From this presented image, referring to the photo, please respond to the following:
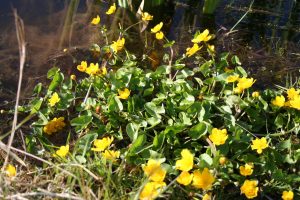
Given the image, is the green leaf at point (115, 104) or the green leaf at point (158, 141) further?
the green leaf at point (115, 104)

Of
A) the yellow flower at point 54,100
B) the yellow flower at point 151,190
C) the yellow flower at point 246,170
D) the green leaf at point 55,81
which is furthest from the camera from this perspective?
the green leaf at point 55,81

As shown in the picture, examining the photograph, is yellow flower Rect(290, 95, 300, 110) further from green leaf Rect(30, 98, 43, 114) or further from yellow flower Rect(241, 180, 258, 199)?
green leaf Rect(30, 98, 43, 114)

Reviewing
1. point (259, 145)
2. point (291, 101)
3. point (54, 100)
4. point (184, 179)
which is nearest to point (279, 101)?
point (291, 101)

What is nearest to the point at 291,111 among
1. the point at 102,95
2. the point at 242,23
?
the point at 102,95

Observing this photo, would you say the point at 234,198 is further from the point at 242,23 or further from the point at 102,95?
the point at 242,23

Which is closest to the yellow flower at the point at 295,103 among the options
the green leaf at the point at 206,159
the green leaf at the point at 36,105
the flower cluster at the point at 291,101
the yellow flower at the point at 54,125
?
the flower cluster at the point at 291,101

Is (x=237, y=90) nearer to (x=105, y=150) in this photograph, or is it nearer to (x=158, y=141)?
(x=158, y=141)

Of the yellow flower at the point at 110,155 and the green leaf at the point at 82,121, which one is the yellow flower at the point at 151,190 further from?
the green leaf at the point at 82,121
